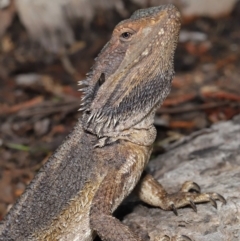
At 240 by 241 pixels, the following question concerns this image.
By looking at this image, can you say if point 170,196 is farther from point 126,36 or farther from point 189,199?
point 126,36

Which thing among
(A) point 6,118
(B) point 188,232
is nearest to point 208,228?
(B) point 188,232

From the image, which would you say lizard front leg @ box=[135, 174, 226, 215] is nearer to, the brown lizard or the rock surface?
the rock surface

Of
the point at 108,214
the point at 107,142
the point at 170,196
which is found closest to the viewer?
the point at 108,214

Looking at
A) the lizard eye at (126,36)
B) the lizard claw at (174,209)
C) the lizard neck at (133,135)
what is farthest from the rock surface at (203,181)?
the lizard eye at (126,36)

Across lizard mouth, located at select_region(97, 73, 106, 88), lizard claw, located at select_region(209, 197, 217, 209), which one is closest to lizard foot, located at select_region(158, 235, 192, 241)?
lizard claw, located at select_region(209, 197, 217, 209)

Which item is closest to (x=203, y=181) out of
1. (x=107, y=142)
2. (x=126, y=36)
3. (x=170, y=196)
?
(x=170, y=196)

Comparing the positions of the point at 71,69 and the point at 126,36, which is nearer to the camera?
the point at 126,36

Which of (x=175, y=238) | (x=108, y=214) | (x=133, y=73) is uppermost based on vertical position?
(x=133, y=73)

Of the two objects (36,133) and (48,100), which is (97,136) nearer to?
(36,133)
